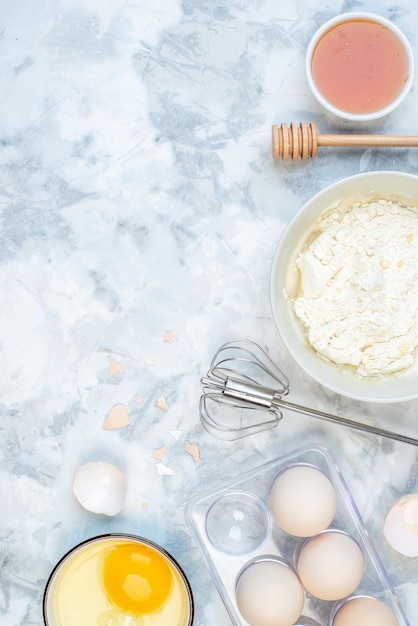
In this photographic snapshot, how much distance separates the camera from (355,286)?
111 cm

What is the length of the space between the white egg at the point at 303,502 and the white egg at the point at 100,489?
0.87 ft

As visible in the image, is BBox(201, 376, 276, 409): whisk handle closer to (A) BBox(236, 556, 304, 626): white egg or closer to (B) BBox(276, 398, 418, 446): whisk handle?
(B) BBox(276, 398, 418, 446): whisk handle

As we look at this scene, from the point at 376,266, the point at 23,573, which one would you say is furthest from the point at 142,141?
the point at 23,573

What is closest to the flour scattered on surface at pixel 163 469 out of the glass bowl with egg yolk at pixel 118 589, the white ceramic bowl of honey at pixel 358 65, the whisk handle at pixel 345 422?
the glass bowl with egg yolk at pixel 118 589

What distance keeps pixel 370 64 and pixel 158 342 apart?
0.60 metres

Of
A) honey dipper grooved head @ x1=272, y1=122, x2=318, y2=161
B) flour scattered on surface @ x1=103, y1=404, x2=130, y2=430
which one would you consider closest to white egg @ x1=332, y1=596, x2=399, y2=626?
flour scattered on surface @ x1=103, y1=404, x2=130, y2=430

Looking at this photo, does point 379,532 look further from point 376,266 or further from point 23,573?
point 23,573

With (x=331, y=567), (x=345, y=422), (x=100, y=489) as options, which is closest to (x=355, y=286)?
(x=345, y=422)

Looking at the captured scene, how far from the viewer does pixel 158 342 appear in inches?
48.6

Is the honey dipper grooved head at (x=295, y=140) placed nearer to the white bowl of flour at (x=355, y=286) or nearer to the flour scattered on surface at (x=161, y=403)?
the white bowl of flour at (x=355, y=286)

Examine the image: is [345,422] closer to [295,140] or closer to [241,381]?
[241,381]

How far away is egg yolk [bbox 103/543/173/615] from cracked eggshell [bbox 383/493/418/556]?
14.8 inches

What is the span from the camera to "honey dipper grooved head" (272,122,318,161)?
1175 mm

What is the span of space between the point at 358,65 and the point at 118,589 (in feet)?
3.18
